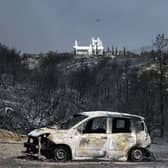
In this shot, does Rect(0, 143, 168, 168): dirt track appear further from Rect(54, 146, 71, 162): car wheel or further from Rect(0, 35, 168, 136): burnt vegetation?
Rect(0, 35, 168, 136): burnt vegetation

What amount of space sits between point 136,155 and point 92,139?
1.91 m

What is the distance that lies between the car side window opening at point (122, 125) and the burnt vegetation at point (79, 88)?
18.7 m

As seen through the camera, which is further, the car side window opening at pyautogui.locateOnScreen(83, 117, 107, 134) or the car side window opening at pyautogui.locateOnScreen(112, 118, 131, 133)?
the car side window opening at pyautogui.locateOnScreen(112, 118, 131, 133)

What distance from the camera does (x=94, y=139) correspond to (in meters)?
18.4

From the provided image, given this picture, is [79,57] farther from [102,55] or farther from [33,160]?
[33,160]

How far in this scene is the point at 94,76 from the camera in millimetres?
85500

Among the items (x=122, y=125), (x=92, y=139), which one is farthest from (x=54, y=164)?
(x=122, y=125)

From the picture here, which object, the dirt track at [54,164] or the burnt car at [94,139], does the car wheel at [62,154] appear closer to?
the burnt car at [94,139]

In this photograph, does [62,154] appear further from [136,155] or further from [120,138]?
[136,155]

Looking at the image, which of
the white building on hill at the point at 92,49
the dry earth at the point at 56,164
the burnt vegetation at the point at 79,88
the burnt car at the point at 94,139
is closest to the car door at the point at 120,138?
the burnt car at the point at 94,139

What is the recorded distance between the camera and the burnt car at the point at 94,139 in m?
18.1

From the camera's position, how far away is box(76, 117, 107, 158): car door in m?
18.3

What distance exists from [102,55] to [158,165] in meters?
92.7

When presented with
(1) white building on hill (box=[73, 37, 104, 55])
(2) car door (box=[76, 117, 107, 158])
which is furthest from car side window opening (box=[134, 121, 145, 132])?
(1) white building on hill (box=[73, 37, 104, 55])
